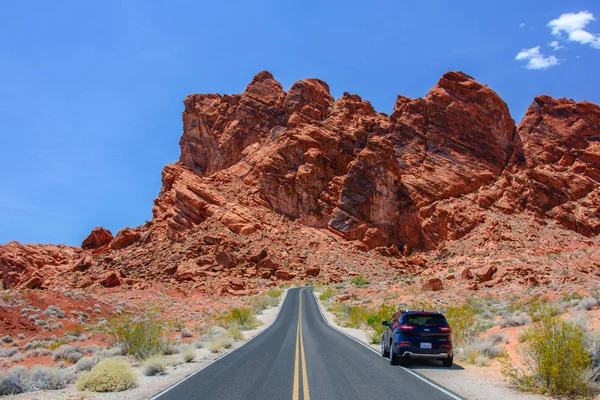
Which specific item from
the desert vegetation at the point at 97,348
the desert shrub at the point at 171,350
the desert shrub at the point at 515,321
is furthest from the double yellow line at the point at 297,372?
the desert shrub at the point at 515,321

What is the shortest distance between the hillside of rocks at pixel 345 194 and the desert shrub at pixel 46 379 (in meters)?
42.7

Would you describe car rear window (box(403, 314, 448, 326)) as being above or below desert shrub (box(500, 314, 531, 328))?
above

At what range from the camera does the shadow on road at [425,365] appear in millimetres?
12718

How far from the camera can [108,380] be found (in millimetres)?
10500

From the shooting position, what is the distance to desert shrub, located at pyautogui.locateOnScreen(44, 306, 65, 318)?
91.5 ft

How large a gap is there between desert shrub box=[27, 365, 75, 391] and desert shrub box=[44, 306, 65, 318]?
61.9 ft

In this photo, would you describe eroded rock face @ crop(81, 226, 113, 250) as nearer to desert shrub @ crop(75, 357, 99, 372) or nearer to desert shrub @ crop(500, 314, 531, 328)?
desert shrub @ crop(75, 357, 99, 372)

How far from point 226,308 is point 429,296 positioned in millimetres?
17931

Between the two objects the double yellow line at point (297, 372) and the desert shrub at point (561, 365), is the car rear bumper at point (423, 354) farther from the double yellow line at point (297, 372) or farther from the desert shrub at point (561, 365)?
the desert shrub at point (561, 365)

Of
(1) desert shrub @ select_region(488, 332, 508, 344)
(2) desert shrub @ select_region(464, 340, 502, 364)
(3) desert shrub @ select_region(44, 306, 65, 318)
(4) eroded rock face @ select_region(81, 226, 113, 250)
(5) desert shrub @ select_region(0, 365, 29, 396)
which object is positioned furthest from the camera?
(4) eroded rock face @ select_region(81, 226, 113, 250)

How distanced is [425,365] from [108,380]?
8.59m

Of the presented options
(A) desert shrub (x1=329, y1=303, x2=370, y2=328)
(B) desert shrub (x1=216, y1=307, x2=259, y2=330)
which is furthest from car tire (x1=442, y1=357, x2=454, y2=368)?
(B) desert shrub (x1=216, y1=307, x2=259, y2=330)

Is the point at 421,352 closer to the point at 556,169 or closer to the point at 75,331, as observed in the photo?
the point at 75,331

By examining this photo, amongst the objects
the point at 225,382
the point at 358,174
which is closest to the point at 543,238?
the point at 358,174
